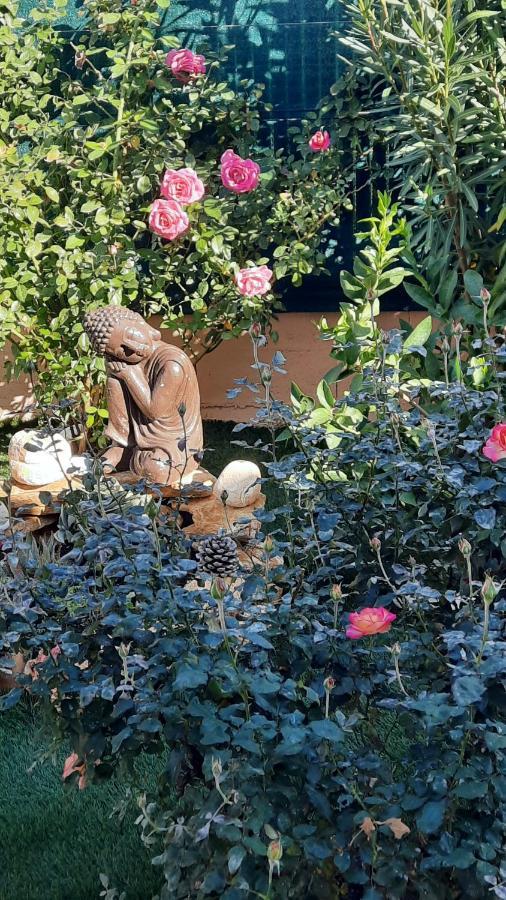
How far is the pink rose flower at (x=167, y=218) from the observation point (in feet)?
15.0

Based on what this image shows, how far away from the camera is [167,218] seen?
4574 millimetres

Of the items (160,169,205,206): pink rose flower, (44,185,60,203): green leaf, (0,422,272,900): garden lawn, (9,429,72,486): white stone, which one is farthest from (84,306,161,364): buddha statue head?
(0,422,272,900): garden lawn

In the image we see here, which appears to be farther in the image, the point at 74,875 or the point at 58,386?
the point at 58,386

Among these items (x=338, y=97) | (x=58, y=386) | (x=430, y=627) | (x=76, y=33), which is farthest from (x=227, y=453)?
(x=430, y=627)

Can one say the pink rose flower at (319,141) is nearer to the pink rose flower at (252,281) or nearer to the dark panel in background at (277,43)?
the dark panel in background at (277,43)

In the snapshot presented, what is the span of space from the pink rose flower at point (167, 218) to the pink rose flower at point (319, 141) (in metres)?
0.88

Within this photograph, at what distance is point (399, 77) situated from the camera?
4273 millimetres

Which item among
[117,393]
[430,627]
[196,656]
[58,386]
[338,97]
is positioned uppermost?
[338,97]

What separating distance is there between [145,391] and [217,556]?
1750 mm

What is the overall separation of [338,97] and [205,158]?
0.75 m

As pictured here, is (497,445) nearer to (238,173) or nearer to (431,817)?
(431,817)

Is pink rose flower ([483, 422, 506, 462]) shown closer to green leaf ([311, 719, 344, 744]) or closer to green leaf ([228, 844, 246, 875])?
green leaf ([311, 719, 344, 744])

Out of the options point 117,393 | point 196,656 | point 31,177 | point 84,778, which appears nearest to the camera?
point 196,656

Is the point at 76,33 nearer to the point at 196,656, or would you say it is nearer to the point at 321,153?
the point at 321,153
